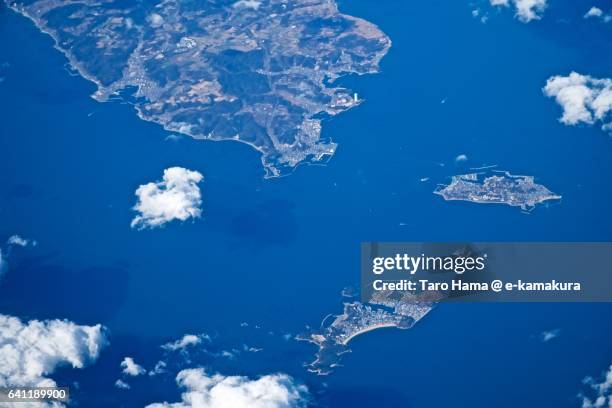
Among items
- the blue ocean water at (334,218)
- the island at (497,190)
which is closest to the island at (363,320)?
the blue ocean water at (334,218)

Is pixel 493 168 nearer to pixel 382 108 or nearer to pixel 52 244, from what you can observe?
pixel 382 108

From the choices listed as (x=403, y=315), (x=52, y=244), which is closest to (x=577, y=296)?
(x=403, y=315)

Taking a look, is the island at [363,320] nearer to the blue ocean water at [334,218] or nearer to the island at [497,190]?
the blue ocean water at [334,218]

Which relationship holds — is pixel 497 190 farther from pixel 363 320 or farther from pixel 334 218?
pixel 363 320

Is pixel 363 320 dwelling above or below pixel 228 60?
below

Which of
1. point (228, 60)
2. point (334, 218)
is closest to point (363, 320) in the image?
point (334, 218)

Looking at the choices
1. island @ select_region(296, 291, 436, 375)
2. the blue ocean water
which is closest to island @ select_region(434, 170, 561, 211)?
the blue ocean water
